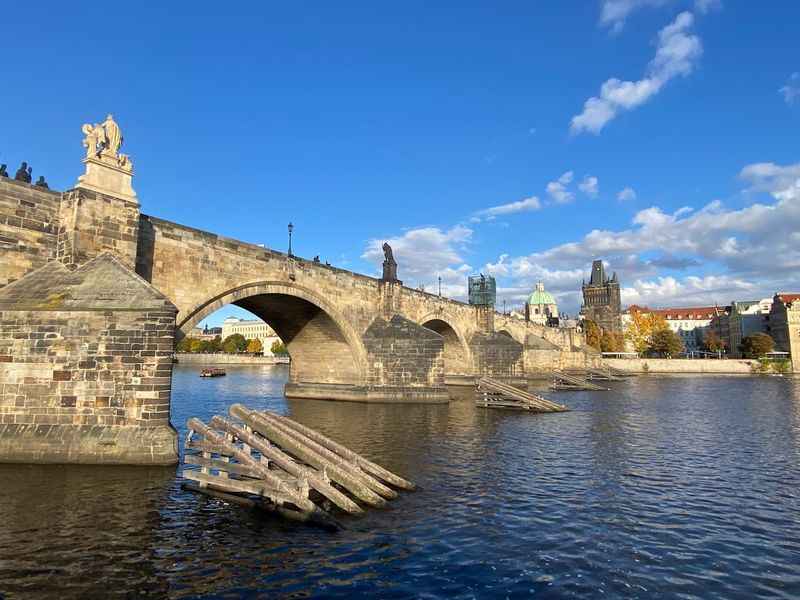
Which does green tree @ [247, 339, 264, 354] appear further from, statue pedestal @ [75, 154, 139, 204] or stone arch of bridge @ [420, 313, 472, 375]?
statue pedestal @ [75, 154, 139, 204]

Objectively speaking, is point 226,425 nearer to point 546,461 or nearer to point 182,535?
point 182,535

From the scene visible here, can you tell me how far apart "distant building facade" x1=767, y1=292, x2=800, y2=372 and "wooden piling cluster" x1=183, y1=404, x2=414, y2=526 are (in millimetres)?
93965

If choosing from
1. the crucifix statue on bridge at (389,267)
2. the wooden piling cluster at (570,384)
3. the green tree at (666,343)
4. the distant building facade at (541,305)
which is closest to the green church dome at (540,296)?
the distant building facade at (541,305)

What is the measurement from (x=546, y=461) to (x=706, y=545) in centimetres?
596

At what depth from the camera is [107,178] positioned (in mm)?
14664

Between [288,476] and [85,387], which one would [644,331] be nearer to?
[288,476]

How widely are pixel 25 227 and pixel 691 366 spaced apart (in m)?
87.3

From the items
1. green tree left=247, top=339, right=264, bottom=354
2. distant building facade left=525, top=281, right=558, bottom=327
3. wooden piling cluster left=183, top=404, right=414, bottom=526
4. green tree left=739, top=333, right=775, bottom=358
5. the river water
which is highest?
distant building facade left=525, top=281, right=558, bottom=327

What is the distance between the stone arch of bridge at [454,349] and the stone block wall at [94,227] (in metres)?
29.4

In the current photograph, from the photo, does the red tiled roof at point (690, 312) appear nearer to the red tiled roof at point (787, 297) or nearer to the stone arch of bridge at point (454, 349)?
the red tiled roof at point (787, 297)

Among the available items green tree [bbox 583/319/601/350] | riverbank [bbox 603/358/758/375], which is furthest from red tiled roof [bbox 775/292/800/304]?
green tree [bbox 583/319/601/350]

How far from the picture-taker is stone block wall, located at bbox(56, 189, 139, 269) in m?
13.8

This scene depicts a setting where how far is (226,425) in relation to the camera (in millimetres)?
10133

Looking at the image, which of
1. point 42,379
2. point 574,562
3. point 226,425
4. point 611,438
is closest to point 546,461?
point 611,438
